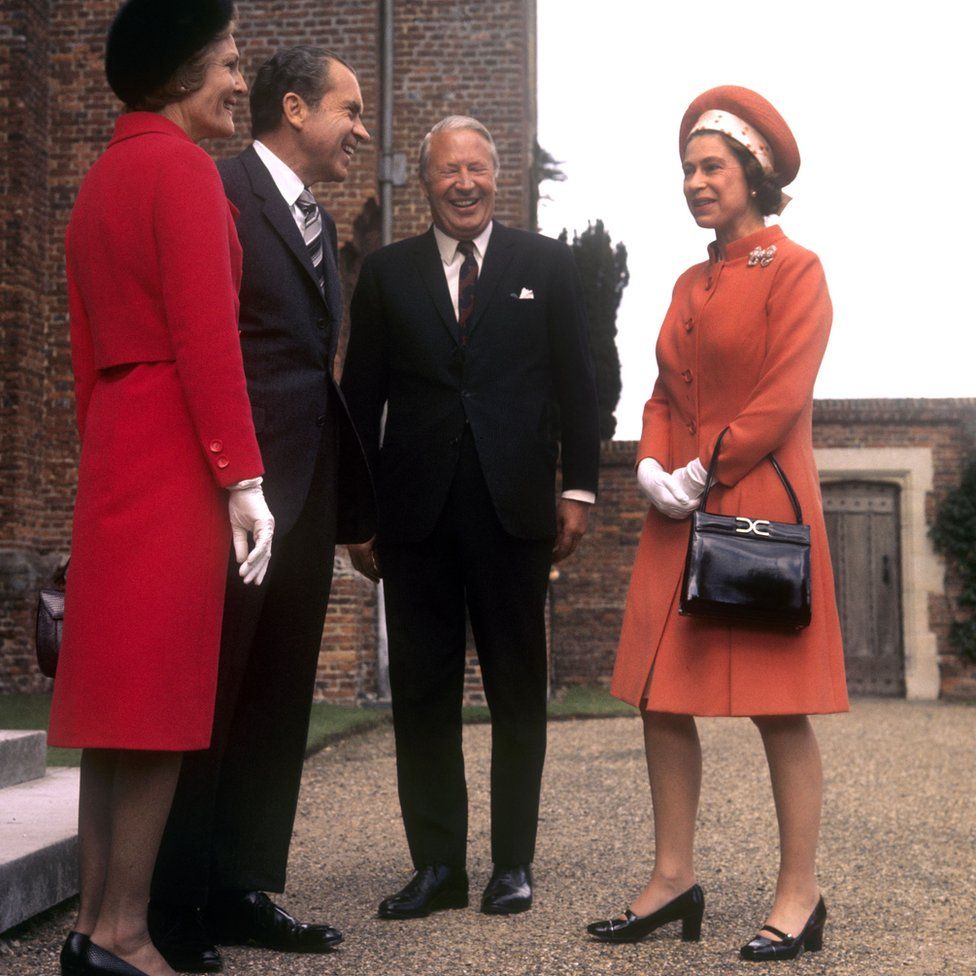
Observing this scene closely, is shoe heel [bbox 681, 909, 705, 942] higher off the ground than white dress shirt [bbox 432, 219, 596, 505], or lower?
lower

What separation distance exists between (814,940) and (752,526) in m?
0.98

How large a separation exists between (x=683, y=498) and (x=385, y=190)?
765 centimetres

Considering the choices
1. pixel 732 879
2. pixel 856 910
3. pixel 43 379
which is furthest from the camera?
pixel 43 379

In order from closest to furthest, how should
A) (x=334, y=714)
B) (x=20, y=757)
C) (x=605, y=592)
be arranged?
(x=20, y=757) < (x=334, y=714) < (x=605, y=592)

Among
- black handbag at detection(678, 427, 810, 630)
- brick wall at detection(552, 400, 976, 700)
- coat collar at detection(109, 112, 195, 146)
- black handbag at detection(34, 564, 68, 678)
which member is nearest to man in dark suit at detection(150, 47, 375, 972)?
black handbag at detection(34, 564, 68, 678)

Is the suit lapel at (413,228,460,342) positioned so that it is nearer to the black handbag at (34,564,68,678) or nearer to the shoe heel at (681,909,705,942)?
the black handbag at (34,564,68,678)

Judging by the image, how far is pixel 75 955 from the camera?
8.16ft

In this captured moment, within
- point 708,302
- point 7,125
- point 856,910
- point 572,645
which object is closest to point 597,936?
point 856,910

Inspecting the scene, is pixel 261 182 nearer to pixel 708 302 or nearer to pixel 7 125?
pixel 708 302

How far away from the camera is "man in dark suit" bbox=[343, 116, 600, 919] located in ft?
12.2

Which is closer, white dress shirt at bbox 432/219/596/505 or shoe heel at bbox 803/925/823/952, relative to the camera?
shoe heel at bbox 803/925/823/952

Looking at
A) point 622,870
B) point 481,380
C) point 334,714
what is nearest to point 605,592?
point 334,714

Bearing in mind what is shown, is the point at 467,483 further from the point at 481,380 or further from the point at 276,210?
the point at 276,210

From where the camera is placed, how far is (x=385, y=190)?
10.4 metres
